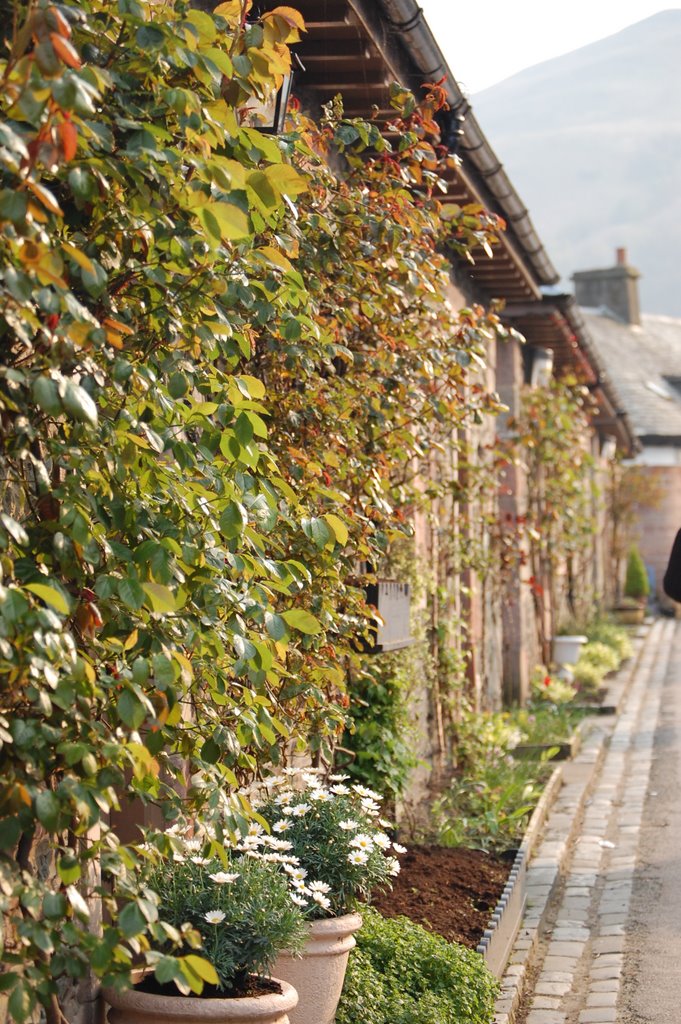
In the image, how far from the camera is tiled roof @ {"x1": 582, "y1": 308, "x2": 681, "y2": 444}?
109ft

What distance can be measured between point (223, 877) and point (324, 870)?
92cm

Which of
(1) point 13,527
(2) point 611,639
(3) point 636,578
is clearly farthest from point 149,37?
(3) point 636,578

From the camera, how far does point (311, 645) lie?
15.3ft

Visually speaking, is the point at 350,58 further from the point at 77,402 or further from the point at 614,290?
the point at 614,290

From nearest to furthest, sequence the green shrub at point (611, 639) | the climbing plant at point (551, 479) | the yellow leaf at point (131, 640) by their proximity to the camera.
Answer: the yellow leaf at point (131, 640) → the climbing plant at point (551, 479) → the green shrub at point (611, 639)

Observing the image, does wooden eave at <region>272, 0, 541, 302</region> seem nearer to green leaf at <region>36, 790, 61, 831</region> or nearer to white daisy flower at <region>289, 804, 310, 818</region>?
white daisy flower at <region>289, 804, 310, 818</region>

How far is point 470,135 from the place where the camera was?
7.72 metres

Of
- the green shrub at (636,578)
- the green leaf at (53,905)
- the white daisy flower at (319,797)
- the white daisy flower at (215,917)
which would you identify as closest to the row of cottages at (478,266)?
the white daisy flower at (319,797)

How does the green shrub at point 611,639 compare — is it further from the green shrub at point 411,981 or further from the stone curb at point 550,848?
the green shrub at point 411,981

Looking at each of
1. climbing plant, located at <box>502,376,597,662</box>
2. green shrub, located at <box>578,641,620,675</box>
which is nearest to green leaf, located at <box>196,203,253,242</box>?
climbing plant, located at <box>502,376,597,662</box>

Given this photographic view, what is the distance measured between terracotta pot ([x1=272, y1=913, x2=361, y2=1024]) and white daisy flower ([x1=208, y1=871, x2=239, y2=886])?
38 cm

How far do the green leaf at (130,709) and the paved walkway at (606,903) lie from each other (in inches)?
102

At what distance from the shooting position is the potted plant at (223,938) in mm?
3221

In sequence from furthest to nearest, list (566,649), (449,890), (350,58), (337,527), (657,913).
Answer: (566,649), (657,913), (449,890), (350,58), (337,527)
